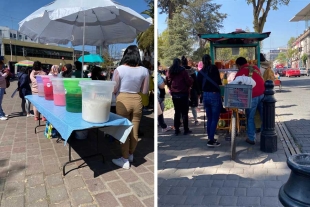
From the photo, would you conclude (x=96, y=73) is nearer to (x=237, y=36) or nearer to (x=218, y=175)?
(x=237, y=36)

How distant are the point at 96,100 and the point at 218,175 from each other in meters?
1.88

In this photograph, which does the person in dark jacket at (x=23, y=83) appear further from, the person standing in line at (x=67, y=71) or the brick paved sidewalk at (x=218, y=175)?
the brick paved sidewalk at (x=218, y=175)

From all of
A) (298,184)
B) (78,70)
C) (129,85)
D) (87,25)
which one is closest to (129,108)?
(129,85)

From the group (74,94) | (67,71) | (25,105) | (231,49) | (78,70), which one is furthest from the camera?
(25,105)

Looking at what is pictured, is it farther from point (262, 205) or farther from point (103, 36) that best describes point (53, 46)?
point (262, 205)

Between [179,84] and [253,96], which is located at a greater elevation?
[179,84]

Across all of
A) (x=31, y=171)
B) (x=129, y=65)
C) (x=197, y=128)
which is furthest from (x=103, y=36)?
(x=31, y=171)

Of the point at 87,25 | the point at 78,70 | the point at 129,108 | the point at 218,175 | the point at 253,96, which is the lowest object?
the point at 218,175

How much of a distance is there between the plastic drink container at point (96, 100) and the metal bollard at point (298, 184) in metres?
2.20

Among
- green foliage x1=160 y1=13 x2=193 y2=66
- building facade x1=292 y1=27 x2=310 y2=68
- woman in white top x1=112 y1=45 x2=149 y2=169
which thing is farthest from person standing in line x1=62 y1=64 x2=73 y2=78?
building facade x1=292 y1=27 x2=310 y2=68

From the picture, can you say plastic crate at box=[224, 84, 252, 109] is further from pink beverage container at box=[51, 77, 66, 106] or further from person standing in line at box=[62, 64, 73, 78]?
person standing in line at box=[62, 64, 73, 78]

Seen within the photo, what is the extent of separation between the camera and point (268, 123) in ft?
15.3

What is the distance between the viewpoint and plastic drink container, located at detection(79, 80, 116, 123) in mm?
3396

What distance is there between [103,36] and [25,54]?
2332 mm
